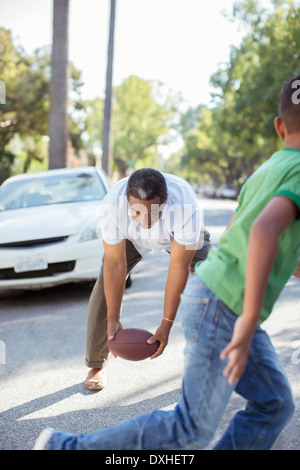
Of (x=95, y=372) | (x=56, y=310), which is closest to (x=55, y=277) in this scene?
(x=56, y=310)

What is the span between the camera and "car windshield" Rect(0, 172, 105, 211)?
7.27 metres

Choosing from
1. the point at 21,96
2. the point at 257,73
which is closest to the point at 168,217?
the point at 21,96

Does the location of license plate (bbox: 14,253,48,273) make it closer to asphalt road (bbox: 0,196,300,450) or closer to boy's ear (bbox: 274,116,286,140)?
asphalt road (bbox: 0,196,300,450)

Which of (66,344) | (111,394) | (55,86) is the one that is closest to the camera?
(111,394)

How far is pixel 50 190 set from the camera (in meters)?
7.49

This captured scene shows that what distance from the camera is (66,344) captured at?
4.85 m

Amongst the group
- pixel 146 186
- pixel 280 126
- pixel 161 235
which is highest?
pixel 280 126

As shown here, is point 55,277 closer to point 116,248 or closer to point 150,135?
point 116,248

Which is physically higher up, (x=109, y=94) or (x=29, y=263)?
(x=29, y=263)

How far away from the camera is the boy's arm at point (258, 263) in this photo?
69.6 inches

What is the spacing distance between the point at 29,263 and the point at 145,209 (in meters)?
3.62

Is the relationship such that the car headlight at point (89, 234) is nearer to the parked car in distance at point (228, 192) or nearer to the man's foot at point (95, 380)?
the man's foot at point (95, 380)

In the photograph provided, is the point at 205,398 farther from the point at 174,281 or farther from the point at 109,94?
the point at 109,94
